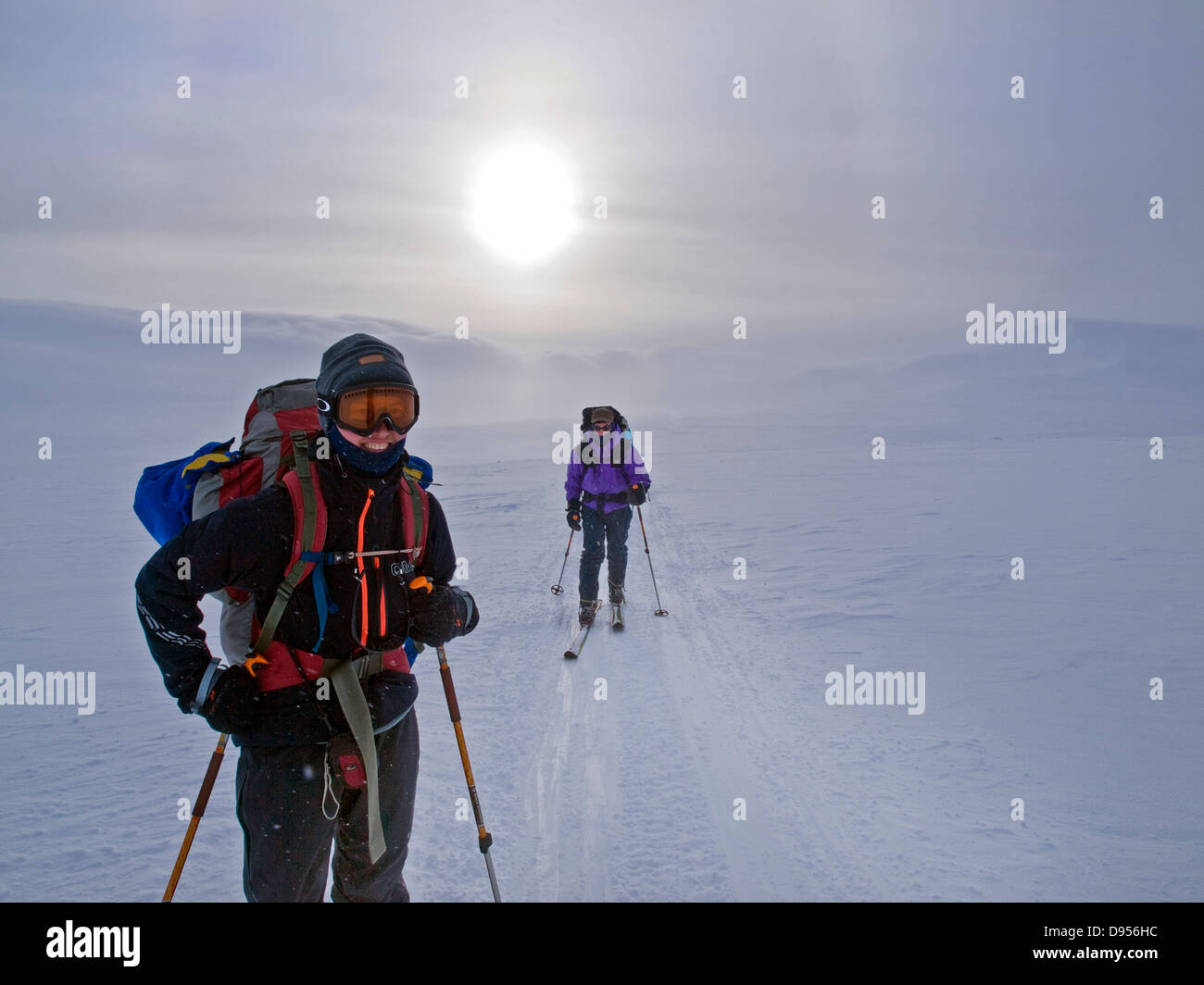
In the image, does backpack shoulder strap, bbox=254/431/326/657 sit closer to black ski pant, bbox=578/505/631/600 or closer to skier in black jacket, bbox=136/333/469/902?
skier in black jacket, bbox=136/333/469/902

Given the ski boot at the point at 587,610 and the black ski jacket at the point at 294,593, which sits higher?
the black ski jacket at the point at 294,593

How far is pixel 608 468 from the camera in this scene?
7293mm

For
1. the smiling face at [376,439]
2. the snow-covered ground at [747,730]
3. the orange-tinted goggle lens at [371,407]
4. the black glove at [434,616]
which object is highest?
the orange-tinted goggle lens at [371,407]

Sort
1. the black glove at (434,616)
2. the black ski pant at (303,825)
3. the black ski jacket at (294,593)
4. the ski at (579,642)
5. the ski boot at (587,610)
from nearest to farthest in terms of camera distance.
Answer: the black ski jacket at (294,593) < the black ski pant at (303,825) < the black glove at (434,616) < the ski at (579,642) < the ski boot at (587,610)

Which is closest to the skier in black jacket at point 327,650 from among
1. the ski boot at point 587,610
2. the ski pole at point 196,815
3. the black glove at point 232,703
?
the black glove at point 232,703

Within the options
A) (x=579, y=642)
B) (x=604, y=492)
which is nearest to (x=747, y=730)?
(x=579, y=642)

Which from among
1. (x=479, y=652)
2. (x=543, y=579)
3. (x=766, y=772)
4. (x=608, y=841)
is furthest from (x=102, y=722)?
(x=543, y=579)

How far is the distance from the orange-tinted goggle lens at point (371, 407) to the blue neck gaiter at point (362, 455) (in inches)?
2.1

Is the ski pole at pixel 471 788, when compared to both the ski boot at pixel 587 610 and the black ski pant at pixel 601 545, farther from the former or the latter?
the black ski pant at pixel 601 545

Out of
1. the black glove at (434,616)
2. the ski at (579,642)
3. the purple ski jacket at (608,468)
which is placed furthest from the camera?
the purple ski jacket at (608,468)

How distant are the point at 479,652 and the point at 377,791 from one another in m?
4.14

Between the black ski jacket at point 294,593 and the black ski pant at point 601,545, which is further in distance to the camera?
the black ski pant at point 601,545

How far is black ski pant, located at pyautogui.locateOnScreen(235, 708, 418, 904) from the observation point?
2.25 m

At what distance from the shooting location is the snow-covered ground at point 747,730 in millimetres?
3469
